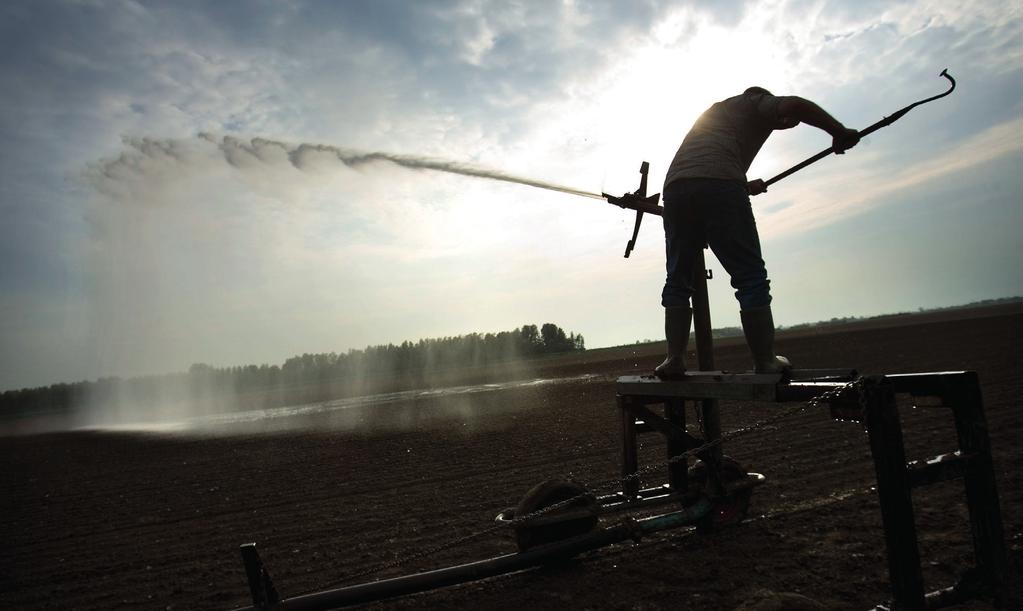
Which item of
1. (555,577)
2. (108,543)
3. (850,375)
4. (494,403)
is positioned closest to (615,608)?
(555,577)

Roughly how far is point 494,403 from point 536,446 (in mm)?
12209

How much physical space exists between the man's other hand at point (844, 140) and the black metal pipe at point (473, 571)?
2.87 meters

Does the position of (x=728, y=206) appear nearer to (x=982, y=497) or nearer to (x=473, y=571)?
(x=982, y=497)

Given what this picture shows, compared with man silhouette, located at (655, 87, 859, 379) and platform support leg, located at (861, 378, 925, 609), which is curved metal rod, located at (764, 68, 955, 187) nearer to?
man silhouette, located at (655, 87, 859, 379)

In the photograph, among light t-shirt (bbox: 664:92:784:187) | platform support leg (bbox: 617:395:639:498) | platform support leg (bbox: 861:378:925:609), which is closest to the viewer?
platform support leg (bbox: 861:378:925:609)

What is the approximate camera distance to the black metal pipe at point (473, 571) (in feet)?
10.2

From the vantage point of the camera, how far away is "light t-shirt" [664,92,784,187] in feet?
13.2

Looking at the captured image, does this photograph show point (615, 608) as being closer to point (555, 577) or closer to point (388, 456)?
point (555, 577)

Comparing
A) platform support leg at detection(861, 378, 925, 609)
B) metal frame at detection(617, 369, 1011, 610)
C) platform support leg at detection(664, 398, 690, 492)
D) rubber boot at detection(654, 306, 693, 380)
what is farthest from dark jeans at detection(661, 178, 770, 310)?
platform support leg at detection(664, 398, 690, 492)

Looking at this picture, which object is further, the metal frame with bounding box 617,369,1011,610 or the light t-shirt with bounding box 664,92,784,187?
the light t-shirt with bounding box 664,92,784,187

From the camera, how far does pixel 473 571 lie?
134 inches

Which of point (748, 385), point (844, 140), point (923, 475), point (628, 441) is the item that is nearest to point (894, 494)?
point (923, 475)

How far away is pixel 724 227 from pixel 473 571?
2908 mm

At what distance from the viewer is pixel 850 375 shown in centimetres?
323
